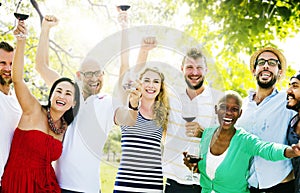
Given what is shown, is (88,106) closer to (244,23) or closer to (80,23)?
(244,23)

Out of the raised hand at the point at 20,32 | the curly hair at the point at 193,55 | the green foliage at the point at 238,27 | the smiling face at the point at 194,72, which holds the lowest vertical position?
the smiling face at the point at 194,72

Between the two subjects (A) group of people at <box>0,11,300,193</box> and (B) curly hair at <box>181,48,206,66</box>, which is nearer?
(A) group of people at <box>0,11,300,193</box>

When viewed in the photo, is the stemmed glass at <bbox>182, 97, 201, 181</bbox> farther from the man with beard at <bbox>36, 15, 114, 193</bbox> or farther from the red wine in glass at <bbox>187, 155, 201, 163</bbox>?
the man with beard at <bbox>36, 15, 114, 193</bbox>

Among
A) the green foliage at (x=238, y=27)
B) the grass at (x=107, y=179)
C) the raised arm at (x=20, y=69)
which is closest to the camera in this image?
the raised arm at (x=20, y=69)

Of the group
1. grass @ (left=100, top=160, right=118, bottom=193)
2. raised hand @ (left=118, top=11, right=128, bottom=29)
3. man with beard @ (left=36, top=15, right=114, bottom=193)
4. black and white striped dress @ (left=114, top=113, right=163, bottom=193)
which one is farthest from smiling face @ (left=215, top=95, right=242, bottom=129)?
grass @ (left=100, top=160, right=118, bottom=193)

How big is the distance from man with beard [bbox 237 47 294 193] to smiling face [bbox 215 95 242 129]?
0.17m

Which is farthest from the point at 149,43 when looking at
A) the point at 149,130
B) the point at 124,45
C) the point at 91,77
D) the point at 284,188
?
the point at 284,188

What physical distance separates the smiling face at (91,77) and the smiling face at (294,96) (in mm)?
1043

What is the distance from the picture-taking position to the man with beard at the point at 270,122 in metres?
2.68

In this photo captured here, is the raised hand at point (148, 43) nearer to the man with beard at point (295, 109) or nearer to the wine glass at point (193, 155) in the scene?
the wine glass at point (193, 155)

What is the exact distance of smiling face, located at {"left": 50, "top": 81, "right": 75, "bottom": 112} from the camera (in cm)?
263

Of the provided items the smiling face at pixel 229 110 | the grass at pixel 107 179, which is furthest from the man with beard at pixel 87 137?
the grass at pixel 107 179

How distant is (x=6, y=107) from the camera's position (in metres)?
2.72

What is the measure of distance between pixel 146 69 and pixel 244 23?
2107 mm
